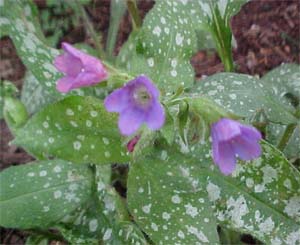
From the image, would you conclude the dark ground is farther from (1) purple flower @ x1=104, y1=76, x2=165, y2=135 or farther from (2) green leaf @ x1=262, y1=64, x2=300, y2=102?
(1) purple flower @ x1=104, y1=76, x2=165, y2=135

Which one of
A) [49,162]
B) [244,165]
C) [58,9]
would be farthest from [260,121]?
[58,9]

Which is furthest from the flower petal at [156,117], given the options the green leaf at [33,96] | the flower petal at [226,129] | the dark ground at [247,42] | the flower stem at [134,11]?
the dark ground at [247,42]

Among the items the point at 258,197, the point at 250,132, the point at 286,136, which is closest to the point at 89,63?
the point at 250,132

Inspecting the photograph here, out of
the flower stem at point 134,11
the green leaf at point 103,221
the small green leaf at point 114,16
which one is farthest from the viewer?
the small green leaf at point 114,16

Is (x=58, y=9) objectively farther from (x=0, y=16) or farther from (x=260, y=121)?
(x=260, y=121)

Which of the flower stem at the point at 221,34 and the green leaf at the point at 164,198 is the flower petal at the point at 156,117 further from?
the flower stem at the point at 221,34
